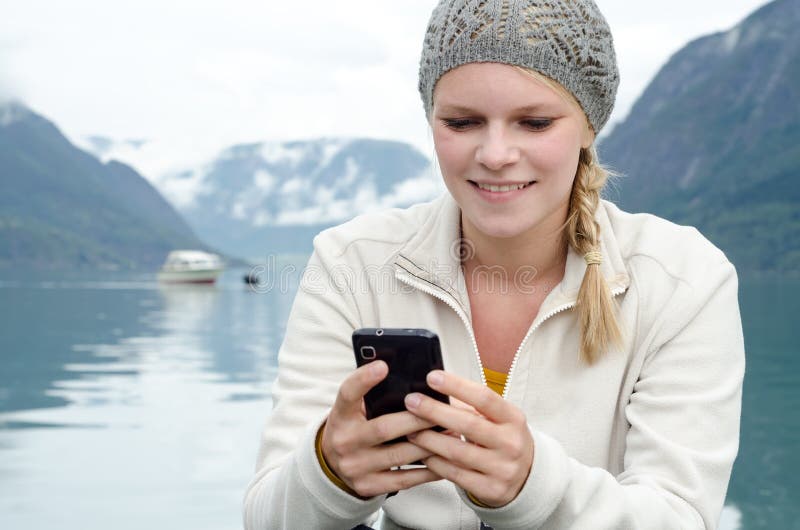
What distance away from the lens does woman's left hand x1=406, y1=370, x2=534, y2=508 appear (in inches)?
79.3

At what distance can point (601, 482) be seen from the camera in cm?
231

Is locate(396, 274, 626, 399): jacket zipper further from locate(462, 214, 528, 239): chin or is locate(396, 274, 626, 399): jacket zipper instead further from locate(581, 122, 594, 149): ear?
locate(581, 122, 594, 149): ear

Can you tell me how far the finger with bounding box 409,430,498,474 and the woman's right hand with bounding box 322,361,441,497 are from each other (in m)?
0.03

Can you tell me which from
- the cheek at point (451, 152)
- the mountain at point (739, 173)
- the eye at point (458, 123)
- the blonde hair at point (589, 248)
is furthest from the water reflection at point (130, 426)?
the mountain at point (739, 173)

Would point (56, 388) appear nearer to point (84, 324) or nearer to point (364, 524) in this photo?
point (364, 524)

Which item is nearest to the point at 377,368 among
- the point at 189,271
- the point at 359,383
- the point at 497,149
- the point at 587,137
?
the point at 359,383

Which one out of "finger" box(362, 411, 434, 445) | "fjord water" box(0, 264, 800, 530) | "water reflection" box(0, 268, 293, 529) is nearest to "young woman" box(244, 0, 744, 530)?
"finger" box(362, 411, 434, 445)

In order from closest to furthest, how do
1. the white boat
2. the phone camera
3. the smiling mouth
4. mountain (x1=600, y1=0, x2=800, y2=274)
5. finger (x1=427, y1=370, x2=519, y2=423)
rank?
finger (x1=427, y1=370, x2=519, y2=423), the phone camera, the smiling mouth, the white boat, mountain (x1=600, y1=0, x2=800, y2=274)

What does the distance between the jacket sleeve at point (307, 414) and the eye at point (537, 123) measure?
0.76 m

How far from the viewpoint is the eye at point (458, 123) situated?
2568mm

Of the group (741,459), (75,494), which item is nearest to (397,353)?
(75,494)

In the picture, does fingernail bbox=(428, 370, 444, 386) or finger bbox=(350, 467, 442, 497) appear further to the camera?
finger bbox=(350, 467, 442, 497)

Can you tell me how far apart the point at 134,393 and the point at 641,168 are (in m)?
193

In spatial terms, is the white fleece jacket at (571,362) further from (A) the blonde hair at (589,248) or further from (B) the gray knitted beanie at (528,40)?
(B) the gray knitted beanie at (528,40)
